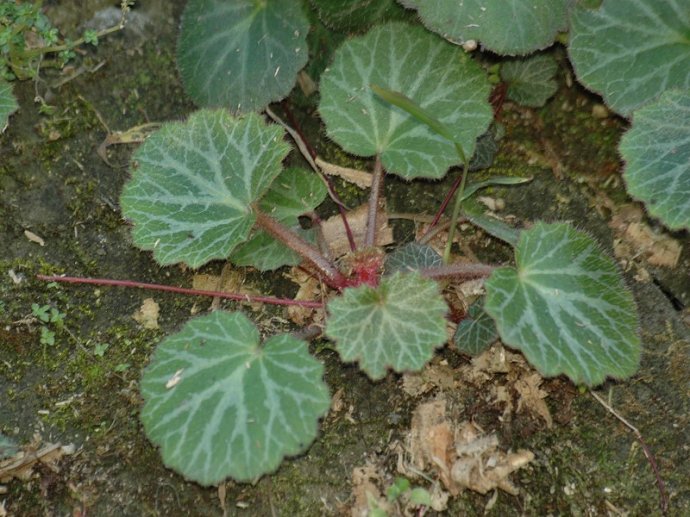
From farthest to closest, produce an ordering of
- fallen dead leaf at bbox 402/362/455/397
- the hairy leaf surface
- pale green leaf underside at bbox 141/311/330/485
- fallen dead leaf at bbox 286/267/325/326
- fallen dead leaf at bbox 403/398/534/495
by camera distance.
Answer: the hairy leaf surface → fallen dead leaf at bbox 286/267/325/326 → fallen dead leaf at bbox 402/362/455/397 → fallen dead leaf at bbox 403/398/534/495 → pale green leaf underside at bbox 141/311/330/485

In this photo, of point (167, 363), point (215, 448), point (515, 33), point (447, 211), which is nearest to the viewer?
point (215, 448)

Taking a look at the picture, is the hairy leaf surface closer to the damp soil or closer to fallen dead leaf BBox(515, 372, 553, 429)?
the damp soil

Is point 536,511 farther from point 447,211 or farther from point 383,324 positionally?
point 447,211

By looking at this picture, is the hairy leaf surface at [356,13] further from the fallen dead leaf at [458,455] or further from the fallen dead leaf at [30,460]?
the fallen dead leaf at [30,460]

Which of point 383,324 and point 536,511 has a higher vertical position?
point 383,324

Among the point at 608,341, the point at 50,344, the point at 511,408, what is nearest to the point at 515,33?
the point at 608,341

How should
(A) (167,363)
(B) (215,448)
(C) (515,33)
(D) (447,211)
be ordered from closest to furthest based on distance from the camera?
(B) (215,448)
(A) (167,363)
(C) (515,33)
(D) (447,211)

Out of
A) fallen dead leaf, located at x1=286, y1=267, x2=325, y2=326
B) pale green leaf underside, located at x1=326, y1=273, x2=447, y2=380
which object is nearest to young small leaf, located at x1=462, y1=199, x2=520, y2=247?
pale green leaf underside, located at x1=326, y1=273, x2=447, y2=380

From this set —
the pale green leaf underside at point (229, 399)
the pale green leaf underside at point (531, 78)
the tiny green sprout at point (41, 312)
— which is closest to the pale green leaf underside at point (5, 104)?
the tiny green sprout at point (41, 312)
